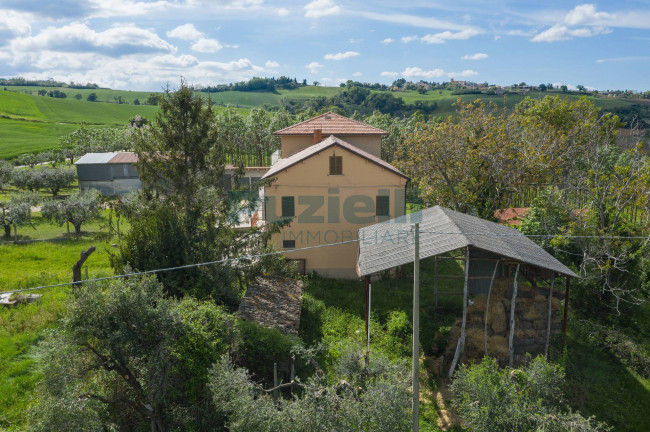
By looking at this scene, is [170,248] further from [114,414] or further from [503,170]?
[503,170]

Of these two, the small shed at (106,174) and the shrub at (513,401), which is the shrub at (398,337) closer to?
the shrub at (513,401)

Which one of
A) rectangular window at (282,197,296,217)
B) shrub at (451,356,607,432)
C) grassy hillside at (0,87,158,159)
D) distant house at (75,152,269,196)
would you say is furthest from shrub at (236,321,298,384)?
grassy hillside at (0,87,158,159)

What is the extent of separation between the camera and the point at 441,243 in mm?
14438

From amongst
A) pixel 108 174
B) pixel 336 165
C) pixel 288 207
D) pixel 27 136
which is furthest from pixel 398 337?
pixel 27 136

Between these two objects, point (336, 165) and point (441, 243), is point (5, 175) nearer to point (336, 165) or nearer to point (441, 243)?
point (336, 165)

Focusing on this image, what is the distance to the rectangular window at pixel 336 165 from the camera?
22484 millimetres

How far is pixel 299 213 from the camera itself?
22.8m

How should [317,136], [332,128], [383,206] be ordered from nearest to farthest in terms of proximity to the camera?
[383,206] → [317,136] → [332,128]

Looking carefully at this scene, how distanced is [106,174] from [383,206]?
31584 mm

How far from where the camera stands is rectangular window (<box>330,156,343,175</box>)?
73.8ft

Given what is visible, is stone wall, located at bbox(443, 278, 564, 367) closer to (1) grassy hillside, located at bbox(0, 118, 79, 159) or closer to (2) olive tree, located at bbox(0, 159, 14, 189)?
(2) olive tree, located at bbox(0, 159, 14, 189)

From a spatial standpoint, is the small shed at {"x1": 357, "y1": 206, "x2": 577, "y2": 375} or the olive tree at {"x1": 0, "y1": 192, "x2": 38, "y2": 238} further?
the olive tree at {"x1": 0, "y1": 192, "x2": 38, "y2": 238}

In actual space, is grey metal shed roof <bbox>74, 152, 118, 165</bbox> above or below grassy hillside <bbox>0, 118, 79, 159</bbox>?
below

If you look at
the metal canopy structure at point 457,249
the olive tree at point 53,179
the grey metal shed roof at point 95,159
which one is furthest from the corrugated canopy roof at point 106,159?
the metal canopy structure at point 457,249
